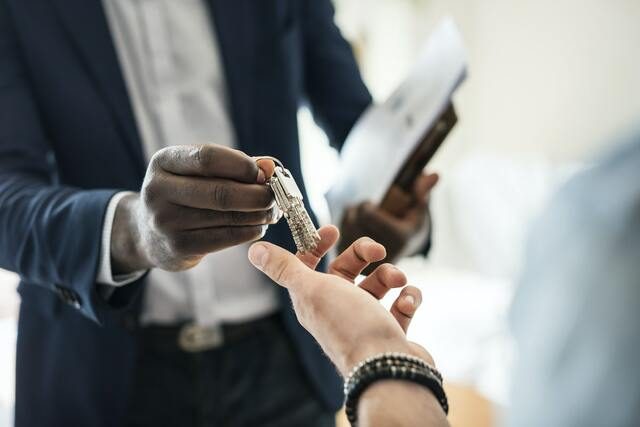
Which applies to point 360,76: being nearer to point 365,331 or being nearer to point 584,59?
point 365,331

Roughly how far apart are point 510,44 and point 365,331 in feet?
5.68

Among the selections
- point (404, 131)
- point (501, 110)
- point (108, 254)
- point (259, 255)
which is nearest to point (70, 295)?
point (108, 254)

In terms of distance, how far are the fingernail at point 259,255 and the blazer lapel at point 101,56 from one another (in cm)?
14

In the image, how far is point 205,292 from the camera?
49 cm

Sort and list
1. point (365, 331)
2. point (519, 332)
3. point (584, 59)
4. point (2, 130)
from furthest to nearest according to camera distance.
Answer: point (584, 59) < point (519, 332) < point (2, 130) < point (365, 331)

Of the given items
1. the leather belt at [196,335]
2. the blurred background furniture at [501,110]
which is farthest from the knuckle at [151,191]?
the blurred background furniture at [501,110]

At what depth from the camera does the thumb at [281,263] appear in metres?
0.30

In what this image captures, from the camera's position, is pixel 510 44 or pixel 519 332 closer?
pixel 519 332

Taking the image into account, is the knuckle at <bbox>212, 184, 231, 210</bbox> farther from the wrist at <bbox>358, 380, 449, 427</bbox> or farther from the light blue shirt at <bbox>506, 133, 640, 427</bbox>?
the light blue shirt at <bbox>506, 133, 640, 427</bbox>

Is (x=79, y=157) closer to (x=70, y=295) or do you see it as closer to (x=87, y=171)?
(x=87, y=171)

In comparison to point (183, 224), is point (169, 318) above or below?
below

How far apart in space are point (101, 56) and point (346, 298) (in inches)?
10.0

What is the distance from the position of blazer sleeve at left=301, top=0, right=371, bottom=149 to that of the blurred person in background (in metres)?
0.22

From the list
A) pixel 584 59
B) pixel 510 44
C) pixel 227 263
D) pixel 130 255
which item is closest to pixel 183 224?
pixel 130 255
